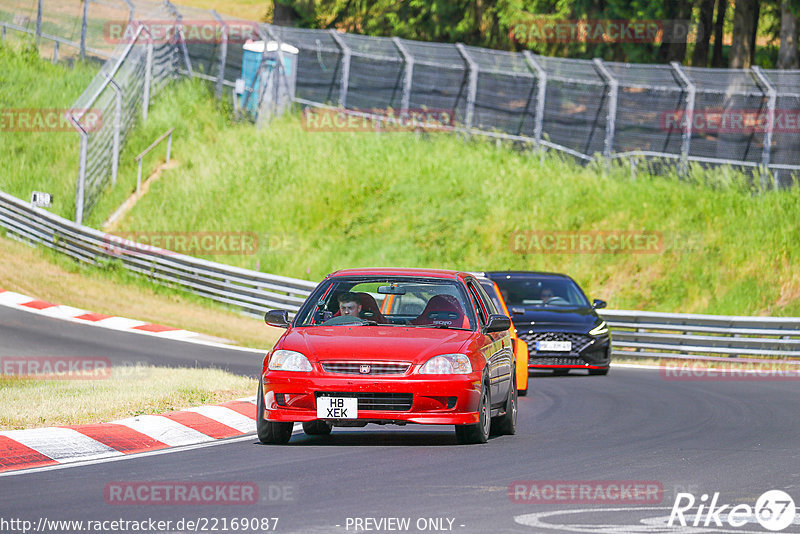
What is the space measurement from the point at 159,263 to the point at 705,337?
1249 cm

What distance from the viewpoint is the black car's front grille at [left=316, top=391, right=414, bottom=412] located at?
10.7 meters

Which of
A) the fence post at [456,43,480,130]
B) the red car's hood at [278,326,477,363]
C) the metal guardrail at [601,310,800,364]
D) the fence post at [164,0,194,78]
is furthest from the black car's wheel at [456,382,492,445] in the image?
the fence post at [164,0,194,78]

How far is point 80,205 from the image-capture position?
111ft

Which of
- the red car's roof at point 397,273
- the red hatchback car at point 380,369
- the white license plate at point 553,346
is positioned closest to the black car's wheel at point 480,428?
the red hatchback car at point 380,369

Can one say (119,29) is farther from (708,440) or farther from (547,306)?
(708,440)

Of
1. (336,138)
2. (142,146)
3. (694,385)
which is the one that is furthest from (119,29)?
(694,385)

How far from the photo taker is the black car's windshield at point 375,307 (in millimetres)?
11742

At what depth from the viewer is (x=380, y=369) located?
10750 mm

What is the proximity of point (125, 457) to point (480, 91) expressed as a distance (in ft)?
84.9

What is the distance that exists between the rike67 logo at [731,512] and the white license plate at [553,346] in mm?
11863

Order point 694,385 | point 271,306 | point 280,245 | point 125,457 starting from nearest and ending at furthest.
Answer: point 125,457 < point 694,385 < point 271,306 < point 280,245

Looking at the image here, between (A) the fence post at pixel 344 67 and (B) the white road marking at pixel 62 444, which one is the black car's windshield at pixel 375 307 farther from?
(A) the fence post at pixel 344 67

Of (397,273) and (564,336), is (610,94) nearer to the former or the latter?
(564,336)

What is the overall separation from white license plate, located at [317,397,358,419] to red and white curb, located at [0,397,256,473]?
129 cm
